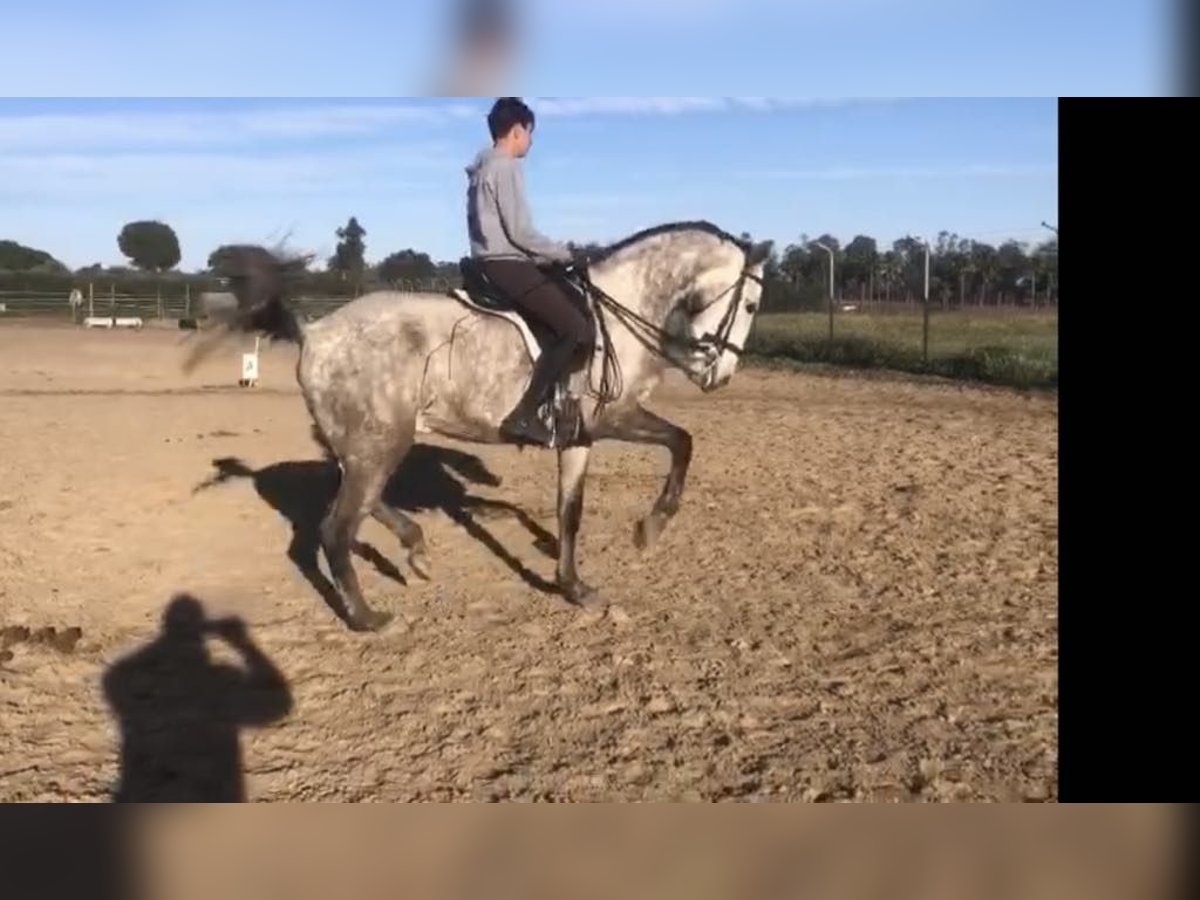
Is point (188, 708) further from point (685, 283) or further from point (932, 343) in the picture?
point (932, 343)

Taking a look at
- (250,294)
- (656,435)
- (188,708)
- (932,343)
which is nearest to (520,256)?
(656,435)

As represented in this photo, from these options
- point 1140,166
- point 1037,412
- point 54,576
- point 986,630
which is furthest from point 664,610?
point 1037,412

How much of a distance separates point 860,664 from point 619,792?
5.35ft

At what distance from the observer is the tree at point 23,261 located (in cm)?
1114

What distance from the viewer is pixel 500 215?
18.5 feet

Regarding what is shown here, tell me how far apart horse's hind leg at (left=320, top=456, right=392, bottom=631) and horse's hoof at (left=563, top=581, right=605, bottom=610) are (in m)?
1.05

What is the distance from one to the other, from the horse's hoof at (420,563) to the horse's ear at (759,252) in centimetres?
263

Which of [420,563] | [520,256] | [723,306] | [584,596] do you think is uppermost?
[520,256]

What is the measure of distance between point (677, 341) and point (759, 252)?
2.28 feet

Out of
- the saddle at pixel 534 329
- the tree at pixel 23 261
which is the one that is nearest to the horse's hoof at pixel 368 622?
the saddle at pixel 534 329

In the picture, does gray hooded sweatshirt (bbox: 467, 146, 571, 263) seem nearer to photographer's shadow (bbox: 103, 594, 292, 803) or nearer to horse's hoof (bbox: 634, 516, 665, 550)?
horse's hoof (bbox: 634, 516, 665, 550)

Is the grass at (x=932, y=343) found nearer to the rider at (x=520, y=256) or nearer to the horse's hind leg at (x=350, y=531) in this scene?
the rider at (x=520, y=256)

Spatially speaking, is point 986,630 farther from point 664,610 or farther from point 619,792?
point 619,792

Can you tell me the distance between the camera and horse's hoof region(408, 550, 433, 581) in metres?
6.79
